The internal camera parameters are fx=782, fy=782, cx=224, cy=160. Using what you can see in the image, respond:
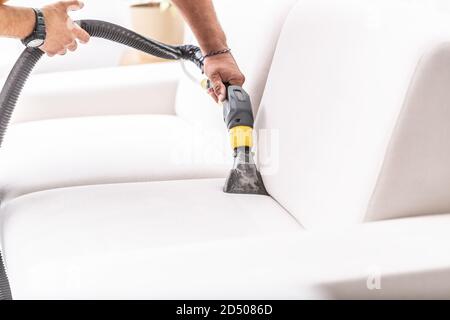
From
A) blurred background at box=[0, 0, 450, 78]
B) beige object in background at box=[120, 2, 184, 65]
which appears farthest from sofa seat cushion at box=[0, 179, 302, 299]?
beige object in background at box=[120, 2, 184, 65]

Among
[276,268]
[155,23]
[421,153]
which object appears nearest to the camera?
[276,268]

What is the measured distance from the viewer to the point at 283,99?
1.82 metres

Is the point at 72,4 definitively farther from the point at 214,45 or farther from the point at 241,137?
the point at 241,137

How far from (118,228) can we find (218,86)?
616mm

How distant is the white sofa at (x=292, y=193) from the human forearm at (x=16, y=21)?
1.34 feet

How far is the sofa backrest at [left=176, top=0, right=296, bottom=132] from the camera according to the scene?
6.86 feet

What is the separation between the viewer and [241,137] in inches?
75.2

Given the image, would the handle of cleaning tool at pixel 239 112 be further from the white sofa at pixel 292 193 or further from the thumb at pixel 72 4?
the thumb at pixel 72 4

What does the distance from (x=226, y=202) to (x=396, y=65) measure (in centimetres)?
61

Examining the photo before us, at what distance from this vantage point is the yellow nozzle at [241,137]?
6.26 ft

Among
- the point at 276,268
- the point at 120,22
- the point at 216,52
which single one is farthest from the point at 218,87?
the point at 120,22

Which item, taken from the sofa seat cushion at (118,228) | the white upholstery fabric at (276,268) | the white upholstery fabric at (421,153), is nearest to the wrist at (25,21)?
the sofa seat cushion at (118,228)

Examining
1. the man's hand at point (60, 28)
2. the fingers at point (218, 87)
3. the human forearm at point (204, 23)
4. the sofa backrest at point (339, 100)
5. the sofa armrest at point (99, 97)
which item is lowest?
the sofa backrest at point (339, 100)

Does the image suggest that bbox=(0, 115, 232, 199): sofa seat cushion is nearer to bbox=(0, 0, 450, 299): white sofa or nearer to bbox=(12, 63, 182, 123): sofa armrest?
bbox=(0, 0, 450, 299): white sofa
